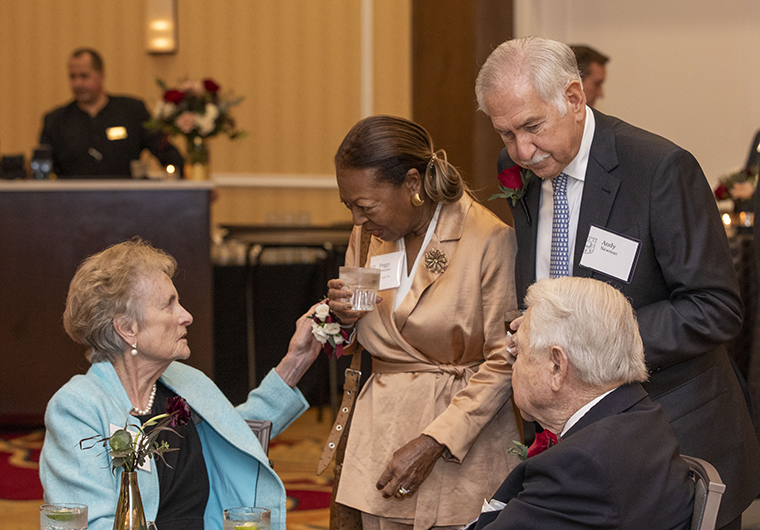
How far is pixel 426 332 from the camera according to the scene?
2.18 m

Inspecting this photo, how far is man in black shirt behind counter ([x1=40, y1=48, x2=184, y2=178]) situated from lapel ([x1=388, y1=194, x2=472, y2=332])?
14.3ft

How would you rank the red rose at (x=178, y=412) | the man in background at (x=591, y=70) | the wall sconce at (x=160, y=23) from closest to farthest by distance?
1. the red rose at (x=178, y=412)
2. the man in background at (x=591, y=70)
3. the wall sconce at (x=160, y=23)

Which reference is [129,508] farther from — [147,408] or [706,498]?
[706,498]

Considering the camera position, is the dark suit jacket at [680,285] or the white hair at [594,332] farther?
the dark suit jacket at [680,285]

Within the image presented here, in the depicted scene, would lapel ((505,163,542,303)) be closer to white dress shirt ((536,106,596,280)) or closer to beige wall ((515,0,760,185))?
white dress shirt ((536,106,596,280))

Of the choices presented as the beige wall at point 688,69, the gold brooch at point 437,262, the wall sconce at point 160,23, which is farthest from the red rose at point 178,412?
the wall sconce at point 160,23

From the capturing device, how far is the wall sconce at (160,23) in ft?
27.7

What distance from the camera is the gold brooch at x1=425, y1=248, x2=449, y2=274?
87.1 inches

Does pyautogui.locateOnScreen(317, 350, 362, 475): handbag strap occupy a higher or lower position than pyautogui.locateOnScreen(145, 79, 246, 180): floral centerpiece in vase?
lower

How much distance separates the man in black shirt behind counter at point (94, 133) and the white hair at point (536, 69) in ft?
15.2

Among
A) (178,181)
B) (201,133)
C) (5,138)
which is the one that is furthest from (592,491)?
(5,138)

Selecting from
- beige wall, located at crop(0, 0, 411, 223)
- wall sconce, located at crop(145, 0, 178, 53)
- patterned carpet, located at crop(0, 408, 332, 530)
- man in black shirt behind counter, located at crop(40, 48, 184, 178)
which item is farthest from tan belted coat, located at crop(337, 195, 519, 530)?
wall sconce, located at crop(145, 0, 178, 53)

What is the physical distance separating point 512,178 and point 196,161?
365 centimetres

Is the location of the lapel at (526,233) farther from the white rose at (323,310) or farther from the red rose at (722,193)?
the red rose at (722,193)
